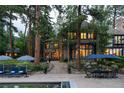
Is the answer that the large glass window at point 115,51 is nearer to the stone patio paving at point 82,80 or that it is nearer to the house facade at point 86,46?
the house facade at point 86,46

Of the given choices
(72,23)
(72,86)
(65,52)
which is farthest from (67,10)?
(65,52)

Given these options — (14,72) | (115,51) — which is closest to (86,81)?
(14,72)

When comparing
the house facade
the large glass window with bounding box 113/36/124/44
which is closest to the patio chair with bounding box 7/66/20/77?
the house facade

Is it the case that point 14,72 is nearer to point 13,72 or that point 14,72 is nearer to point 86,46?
point 13,72

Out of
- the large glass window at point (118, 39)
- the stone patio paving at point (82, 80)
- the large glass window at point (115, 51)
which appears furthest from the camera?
the large glass window at point (118, 39)

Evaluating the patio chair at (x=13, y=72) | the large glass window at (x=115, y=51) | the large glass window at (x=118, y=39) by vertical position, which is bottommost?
the patio chair at (x=13, y=72)

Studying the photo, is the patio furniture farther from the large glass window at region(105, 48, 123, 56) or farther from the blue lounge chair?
the large glass window at region(105, 48, 123, 56)

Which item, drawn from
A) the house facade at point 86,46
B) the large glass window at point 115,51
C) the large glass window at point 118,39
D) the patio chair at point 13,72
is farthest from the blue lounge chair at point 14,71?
the large glass window at point 118,39

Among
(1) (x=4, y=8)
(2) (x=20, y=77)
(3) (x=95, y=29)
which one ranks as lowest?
(2) (x=20, y=77)

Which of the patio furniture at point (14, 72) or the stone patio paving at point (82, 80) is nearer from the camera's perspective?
the stone patio paving at point (82, 80)

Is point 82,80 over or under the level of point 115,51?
under

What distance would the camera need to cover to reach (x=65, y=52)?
68625 millimetres

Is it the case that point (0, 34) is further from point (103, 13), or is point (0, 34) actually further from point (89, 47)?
point (103, 13)

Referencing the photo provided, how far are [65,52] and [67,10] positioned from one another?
100 ft
